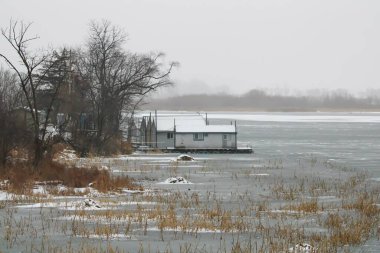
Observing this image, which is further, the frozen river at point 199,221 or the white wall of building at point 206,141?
the white wall of building at point 206,141

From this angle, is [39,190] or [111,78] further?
[111,78]

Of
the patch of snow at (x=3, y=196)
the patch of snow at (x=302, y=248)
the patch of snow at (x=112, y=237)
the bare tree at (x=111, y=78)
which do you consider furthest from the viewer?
the bare tree at (x=111, y=78)

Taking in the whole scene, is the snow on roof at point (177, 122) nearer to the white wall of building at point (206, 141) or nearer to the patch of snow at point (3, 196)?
the white wall of building at point (206, 141)

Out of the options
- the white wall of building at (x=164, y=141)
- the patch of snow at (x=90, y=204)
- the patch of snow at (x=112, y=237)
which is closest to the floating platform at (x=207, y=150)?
the white wall of building at (x=164, y=141)

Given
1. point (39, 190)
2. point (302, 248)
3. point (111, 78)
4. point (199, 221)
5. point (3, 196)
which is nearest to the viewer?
point (302, 248)

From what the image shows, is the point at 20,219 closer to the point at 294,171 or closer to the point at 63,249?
the point at 63,249

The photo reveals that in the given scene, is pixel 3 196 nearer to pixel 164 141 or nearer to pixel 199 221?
pixel 199 221

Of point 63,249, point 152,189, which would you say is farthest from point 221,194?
point 63,249

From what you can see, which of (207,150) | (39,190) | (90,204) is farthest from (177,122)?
(90,204)

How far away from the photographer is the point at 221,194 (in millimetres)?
26250

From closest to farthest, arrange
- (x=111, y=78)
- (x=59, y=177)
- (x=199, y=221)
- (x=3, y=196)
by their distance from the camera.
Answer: (x=199, y=221), (x=3, y=196), (x=59, y=177), (x=111, y=78)

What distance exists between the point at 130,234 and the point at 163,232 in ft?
3.02

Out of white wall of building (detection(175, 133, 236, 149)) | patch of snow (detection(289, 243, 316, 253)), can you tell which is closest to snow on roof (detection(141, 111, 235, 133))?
white wall of building (detection(175, 133, 236, 149))

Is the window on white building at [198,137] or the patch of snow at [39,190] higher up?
the window on white building at [198,137]
